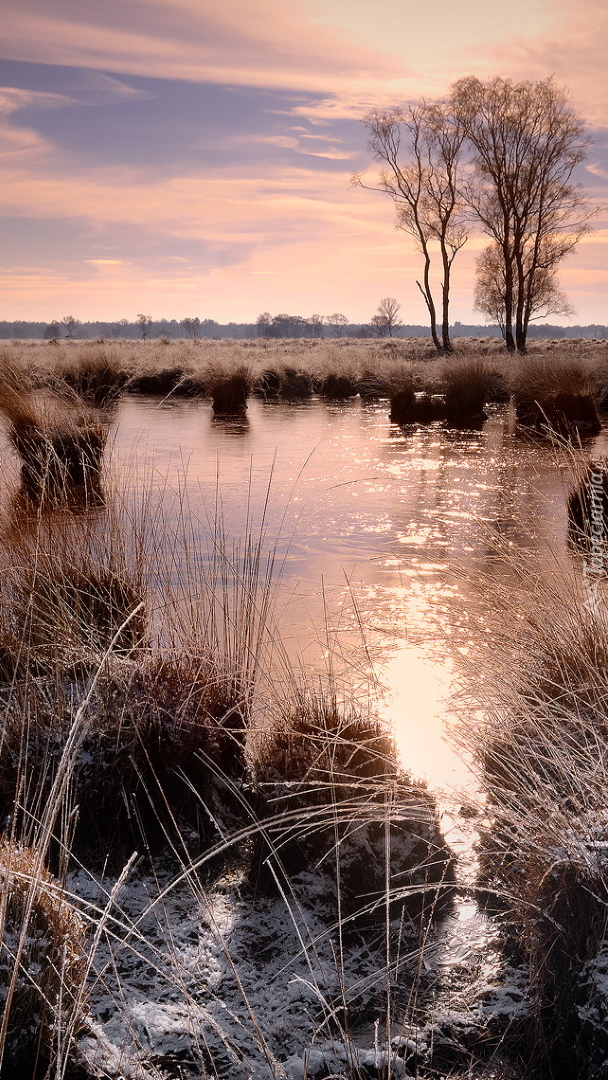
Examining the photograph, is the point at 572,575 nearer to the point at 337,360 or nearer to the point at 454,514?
the point at 454,514

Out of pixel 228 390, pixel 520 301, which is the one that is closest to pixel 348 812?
pixel 228 390

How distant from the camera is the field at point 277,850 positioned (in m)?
1.98

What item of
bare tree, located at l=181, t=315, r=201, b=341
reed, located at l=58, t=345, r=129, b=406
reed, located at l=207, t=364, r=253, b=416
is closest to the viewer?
reed, located at l=58, t=345, r=129, b=406

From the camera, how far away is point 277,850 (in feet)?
8.66

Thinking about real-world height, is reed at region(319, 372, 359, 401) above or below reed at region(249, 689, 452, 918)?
above

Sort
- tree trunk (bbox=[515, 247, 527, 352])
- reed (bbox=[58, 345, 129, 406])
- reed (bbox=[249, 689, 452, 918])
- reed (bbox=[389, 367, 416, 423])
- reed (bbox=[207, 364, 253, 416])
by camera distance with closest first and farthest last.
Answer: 1. reed (bbox=[249, 689, 452, 918])
2. reed (bbox=[389, 367, 416, 423])
3. reed (bbox=[58, 345, 129, 406])
4. reed (bbox=[207, 364, 253, 416])
5. tree trunk (bbox=[515, 247, 527, 352])

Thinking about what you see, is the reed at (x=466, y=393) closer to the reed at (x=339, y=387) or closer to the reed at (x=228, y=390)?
the reed at (x=228, y=390)

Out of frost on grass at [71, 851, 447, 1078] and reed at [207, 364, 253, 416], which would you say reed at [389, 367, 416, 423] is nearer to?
reed at [207, 364, 253, 416]

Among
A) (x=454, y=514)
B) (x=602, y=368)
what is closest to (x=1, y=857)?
(x=454, y=514)

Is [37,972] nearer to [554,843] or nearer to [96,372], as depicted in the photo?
[554,843]

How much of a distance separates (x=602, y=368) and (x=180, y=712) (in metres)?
15.2

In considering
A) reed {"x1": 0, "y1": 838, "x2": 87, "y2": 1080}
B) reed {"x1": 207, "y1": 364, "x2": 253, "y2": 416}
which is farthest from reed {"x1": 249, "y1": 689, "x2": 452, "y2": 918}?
reed {"x1": 207, "y1": 364, "x2": 253, "y2": 416}

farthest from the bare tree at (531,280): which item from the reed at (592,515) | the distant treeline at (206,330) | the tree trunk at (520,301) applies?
the distant treeline at (206,330)

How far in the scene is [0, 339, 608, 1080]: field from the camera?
1.98 metres
